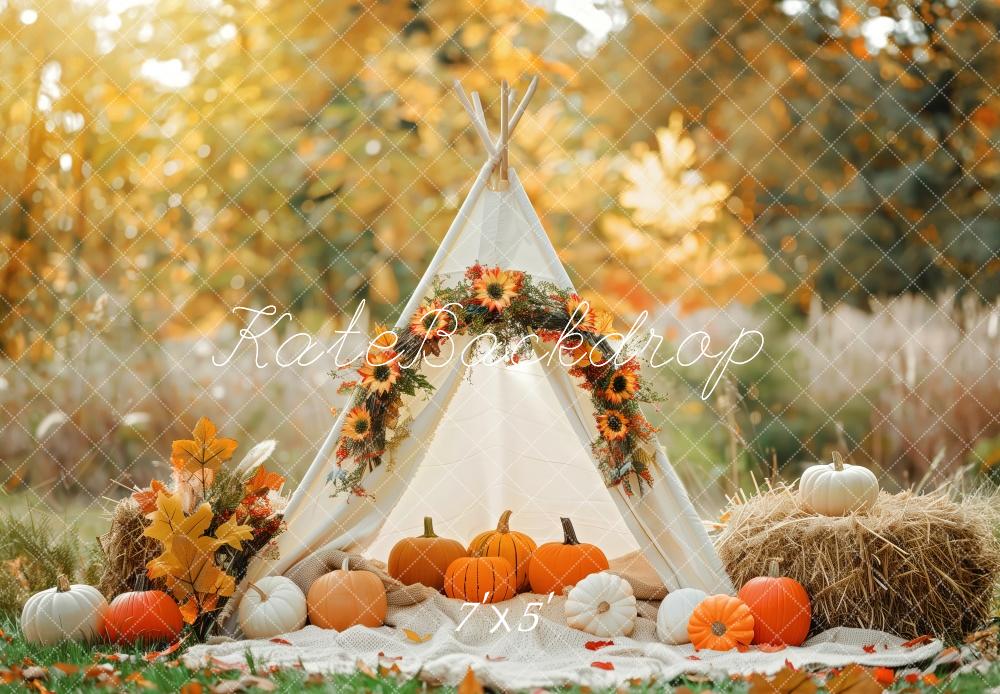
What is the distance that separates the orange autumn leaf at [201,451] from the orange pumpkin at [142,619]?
0.45m

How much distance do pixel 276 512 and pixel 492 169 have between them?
5.05 ft

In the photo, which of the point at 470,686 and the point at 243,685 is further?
the point at 243,685

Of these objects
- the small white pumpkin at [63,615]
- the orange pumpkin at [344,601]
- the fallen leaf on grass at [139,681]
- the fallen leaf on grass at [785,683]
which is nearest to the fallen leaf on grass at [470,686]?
the fallen leaf on grass at [785,683]

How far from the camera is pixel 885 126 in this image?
21.4ft

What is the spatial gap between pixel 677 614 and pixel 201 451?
176 cm

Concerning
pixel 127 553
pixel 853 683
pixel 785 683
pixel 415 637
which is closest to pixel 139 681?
pixel 415 637

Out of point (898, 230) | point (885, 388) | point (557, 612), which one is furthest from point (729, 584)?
point (898, 230)

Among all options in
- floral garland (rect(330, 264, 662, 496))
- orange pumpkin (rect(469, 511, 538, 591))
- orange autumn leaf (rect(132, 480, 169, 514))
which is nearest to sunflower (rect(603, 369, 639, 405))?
floral garland (rect(330, 264, 662, 496))

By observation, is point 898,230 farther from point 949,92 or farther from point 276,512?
point 276,512

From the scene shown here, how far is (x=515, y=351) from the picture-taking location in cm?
374

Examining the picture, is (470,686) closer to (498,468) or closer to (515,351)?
(515,351)

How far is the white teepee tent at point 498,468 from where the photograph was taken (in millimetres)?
3729

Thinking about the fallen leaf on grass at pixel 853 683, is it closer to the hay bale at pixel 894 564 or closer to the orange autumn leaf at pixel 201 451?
the hay bale at pixel 894 564
